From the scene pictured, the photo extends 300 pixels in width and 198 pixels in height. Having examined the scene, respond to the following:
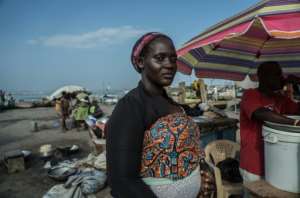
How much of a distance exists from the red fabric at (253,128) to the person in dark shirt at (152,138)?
120 cm

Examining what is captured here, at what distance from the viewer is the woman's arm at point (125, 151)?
3.77 feet

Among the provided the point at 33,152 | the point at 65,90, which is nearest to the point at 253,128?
the point at 33,152

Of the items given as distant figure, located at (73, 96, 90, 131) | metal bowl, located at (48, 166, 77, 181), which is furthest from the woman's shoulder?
distant figure, located at (73, 96, 90, 131)

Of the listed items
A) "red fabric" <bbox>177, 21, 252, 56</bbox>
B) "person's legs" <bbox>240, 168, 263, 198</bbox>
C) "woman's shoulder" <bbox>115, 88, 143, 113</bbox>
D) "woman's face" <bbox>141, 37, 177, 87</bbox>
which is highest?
"red fabric" <bbox>177, 21, 252, 56</bbox>

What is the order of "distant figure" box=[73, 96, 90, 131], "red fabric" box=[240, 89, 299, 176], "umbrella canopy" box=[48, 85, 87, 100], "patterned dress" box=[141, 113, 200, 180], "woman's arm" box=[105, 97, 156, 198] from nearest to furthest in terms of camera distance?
"woman's arm" box=[105, 97, 156, 198] < "patterned dress" box=[141, 113, 200, 180] < "red fabric" box=[240, 89, 299, 176] < "distant figure" box=[73, 96, 90, 131] < "umbrella canopy" box=[48, 85, 87, 100]

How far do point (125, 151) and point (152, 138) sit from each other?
0.53ft

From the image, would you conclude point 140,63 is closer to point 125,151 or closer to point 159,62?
point 159,62

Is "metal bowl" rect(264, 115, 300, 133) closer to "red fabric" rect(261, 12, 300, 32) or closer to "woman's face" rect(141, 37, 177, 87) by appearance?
"red fabric" rect(261, 12, 300, 32)

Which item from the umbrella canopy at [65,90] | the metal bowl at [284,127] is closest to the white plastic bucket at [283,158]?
the metal bowl at [284,127]

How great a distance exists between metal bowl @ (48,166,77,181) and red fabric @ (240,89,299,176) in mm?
4386

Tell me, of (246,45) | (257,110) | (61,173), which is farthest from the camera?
(61,173)

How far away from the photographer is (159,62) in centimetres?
134

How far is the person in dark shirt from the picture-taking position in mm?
1163

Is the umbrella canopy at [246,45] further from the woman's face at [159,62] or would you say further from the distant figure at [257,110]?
the woman's face at [159,62]
